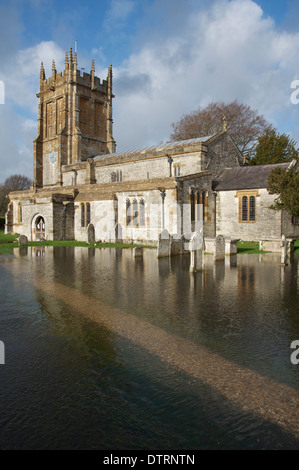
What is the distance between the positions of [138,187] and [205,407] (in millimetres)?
23917

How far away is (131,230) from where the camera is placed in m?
28.2

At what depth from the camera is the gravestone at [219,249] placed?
59.7 feet

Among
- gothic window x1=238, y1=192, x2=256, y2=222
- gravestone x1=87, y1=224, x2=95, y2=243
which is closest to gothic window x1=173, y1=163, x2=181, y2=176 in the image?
gothic window x1=238, y1=192, x2=256, y2=222

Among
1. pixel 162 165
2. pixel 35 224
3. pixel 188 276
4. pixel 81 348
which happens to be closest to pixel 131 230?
pixel 162 165

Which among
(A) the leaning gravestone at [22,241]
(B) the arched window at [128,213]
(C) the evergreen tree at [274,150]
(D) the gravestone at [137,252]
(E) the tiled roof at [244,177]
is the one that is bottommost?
(D) the gravestone at [137,252]

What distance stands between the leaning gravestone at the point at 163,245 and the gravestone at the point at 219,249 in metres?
3.16

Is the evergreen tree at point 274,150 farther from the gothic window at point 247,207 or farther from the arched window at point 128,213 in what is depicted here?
the arched window at point 128,213

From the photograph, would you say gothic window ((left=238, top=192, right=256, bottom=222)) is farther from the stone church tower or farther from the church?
the stone church tower

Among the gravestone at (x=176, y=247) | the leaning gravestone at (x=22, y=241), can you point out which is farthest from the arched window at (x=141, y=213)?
the leaning gravestone at (x=22, y=241)

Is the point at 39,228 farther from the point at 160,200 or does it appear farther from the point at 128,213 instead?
the point at 160,200

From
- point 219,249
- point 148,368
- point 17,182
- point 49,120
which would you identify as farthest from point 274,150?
point 17,182

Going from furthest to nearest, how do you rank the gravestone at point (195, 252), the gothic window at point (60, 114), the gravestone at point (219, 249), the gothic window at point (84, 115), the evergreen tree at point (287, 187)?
the gothic window at point (84, 115) → the gothic window at point (60, 114) → the evergreen tree at point (287, 187) → the gravestone at point (219, 249) → the gravestone at point (195, 252)
